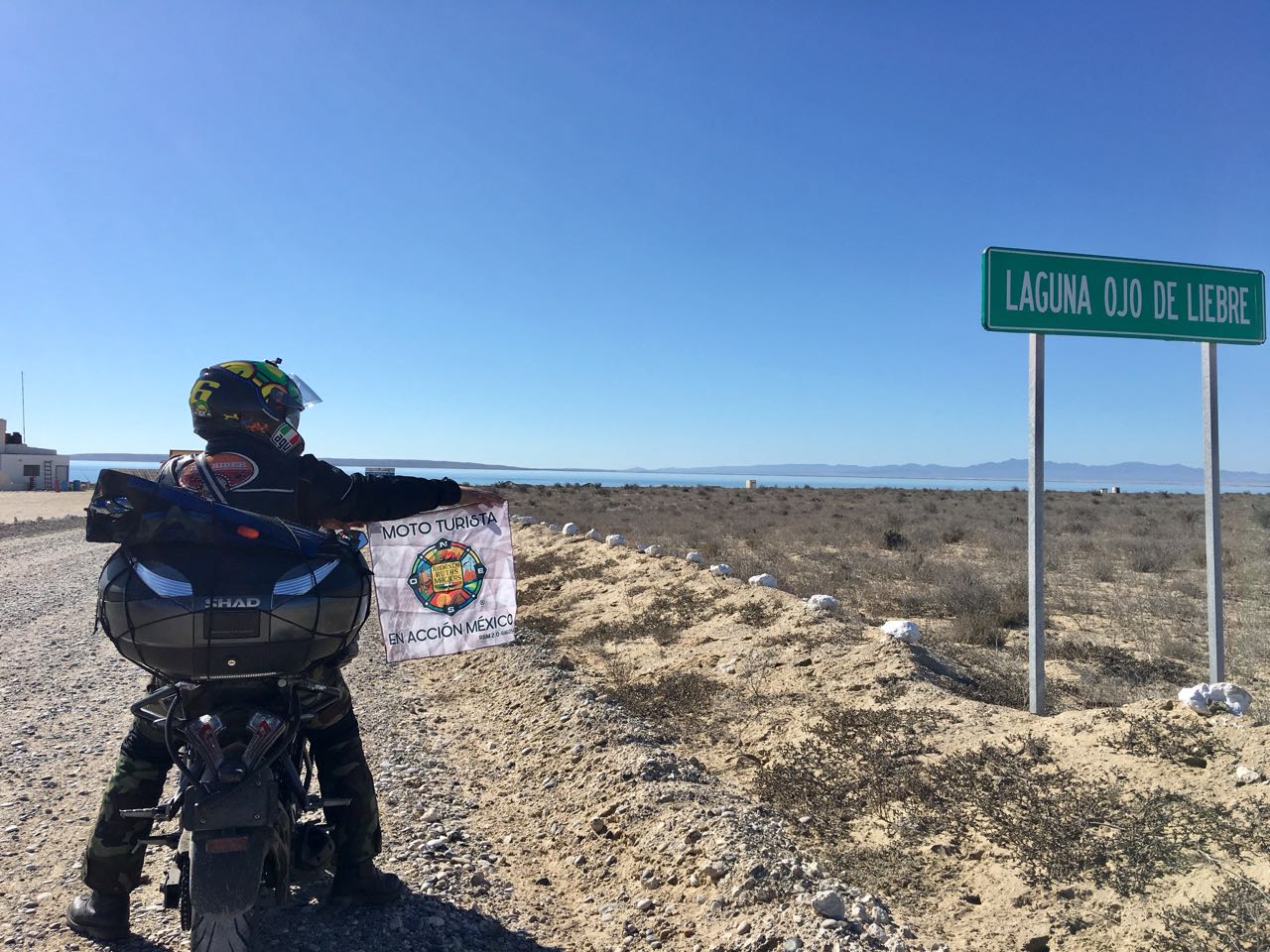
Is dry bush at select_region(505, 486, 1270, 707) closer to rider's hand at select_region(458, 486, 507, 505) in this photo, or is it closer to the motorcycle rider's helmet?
rider's hand at select_region(458, 486, 507, 505)

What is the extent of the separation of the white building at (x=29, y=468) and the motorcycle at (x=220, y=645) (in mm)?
67519

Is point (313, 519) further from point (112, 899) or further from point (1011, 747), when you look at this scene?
point (1011, 747)

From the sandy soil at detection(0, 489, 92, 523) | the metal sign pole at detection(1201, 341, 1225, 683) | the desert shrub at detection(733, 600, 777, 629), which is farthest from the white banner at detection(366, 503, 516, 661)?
the sandy soil at detection(0, 489, 92, 523)

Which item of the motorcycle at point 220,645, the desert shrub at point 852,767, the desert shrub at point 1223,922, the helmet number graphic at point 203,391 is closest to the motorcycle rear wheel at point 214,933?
the motorcycle at point 220,645

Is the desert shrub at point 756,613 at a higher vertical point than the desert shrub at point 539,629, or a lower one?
higher

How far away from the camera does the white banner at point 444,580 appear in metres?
3.83

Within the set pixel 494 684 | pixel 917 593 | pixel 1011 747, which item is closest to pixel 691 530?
pixel 917 593

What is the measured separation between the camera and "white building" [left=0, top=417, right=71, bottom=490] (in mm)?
58938

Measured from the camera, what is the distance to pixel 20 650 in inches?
326

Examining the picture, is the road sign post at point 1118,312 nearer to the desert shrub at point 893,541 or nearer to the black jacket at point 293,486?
the black jacket at point 293,486

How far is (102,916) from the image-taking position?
3.07 metres

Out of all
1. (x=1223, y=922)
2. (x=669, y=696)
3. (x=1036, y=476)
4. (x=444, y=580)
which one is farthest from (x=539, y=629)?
(x=1223, y=922)

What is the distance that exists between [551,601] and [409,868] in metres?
7.98

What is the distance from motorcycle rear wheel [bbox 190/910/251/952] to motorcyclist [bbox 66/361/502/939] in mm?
726
